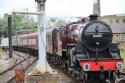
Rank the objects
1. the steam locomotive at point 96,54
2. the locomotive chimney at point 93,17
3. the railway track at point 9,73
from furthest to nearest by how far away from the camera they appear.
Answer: the railway track at point 9,73 → the locomotive chimney at point 93,17 → the steam locomotive at point 96,54

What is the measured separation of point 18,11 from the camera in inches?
516

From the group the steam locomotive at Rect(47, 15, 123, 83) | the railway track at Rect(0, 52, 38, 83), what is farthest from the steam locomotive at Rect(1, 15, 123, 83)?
the railway track at Rect(0, 52, 38, 83)

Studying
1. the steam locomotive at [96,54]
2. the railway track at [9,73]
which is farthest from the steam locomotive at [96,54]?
the railway track at [9,73]

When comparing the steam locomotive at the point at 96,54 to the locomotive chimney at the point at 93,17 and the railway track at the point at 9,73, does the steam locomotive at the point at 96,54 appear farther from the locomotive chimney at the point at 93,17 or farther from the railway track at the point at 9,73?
the railway track at the point at 9,73

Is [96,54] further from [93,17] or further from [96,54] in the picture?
[93,17]

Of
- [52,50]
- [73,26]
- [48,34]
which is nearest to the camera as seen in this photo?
[73,26]

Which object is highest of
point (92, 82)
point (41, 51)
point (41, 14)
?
point (41, 14)

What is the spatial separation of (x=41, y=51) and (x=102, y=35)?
3.22 metres

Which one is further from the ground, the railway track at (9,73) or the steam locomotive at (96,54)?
the steam locomotive at (96,54)

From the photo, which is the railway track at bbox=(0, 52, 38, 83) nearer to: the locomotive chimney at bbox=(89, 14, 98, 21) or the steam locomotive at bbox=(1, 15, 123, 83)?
the steam locomotive at bbox=(1, 15, 123, 83)

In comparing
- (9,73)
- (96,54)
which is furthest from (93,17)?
(9,73)

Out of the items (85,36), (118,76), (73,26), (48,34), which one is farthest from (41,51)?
(48,34)

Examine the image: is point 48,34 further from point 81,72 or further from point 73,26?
point 81,72

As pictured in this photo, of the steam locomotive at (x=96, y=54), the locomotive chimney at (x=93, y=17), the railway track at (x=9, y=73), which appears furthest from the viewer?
the railway track at (x=9, y=73)
